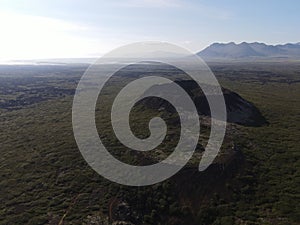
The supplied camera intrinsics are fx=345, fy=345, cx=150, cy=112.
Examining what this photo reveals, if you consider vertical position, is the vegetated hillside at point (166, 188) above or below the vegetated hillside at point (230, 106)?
below

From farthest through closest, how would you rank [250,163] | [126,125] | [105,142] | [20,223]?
[126,125]
[105,142]
[250,163]
[20,223]

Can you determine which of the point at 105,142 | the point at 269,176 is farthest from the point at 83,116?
the point at 269,176

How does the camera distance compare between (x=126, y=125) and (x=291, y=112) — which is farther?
(x=291, y=112)

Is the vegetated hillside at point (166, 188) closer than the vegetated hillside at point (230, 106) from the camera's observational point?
Yes

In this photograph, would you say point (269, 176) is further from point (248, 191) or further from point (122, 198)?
point (122, 198)

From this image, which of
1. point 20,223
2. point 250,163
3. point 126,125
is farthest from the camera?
point 126,125

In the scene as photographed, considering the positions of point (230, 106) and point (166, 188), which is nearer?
point (166, 188)

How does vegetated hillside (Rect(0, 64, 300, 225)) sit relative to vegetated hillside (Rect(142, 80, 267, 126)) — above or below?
below

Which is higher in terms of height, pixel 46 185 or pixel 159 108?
pixel 159 108

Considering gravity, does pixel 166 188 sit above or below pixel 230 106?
below

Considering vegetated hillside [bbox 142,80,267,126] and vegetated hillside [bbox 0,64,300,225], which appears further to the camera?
vegetated hillside [bbox 142,80,267,126]
